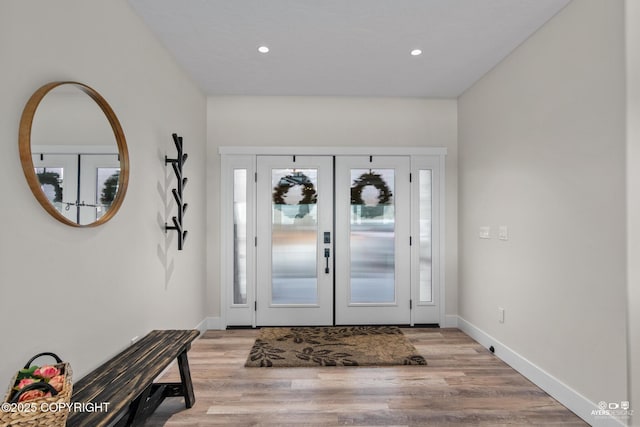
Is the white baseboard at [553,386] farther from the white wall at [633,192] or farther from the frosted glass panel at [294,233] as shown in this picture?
the frosted glass panel at [294,233]

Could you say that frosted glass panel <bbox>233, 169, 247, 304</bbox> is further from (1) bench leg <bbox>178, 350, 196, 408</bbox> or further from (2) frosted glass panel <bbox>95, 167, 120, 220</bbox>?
(2) frosted glass panel <bbox>95, 167, 120, 220</bbox>

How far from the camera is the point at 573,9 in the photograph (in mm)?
2318

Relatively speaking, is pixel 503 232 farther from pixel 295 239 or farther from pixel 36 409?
pixel 36 409

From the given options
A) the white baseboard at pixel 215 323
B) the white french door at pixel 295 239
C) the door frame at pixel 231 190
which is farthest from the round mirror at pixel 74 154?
the white baseboard at pixel 215 323

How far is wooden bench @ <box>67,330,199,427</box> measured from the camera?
1494 mm

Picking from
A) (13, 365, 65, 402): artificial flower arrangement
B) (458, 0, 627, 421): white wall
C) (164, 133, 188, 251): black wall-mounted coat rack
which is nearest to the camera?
(13, 365, 65, 402): artificial flower arrangement

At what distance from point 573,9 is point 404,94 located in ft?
6.02

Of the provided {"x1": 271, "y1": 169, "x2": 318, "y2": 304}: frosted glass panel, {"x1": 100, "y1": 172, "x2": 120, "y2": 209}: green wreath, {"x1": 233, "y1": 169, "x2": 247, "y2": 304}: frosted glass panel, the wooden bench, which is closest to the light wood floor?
the wooden bench

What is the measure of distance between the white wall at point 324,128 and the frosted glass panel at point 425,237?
8.5 inches

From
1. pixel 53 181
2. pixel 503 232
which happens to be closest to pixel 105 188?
pixel 53 181

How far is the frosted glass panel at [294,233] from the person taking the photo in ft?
13.5

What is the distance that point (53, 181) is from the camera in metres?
1.62

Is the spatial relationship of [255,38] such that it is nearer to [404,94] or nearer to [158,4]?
[158,4]

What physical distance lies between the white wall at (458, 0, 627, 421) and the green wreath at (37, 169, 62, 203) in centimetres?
296
